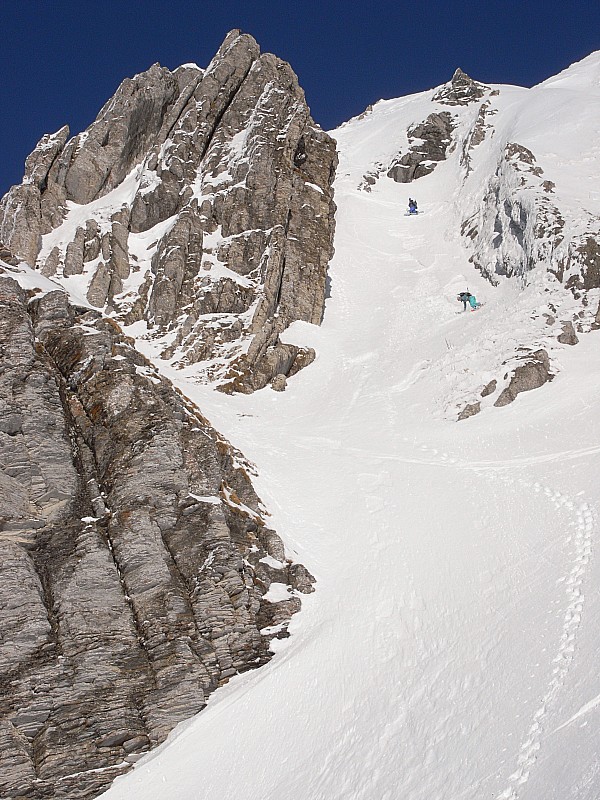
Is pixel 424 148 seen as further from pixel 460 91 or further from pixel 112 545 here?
pixel 112 545

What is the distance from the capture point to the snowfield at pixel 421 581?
10195mm

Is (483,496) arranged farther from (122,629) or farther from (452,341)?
(452,341)

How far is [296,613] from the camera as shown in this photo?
57.8 ft

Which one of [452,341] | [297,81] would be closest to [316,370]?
[452,341]

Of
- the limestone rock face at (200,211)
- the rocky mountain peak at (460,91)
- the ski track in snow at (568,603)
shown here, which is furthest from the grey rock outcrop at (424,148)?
the ski track in snow at (568,603)

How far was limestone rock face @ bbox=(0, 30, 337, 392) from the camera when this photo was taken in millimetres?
41688

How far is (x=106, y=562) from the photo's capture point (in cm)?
1664

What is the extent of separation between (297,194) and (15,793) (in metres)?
42.1

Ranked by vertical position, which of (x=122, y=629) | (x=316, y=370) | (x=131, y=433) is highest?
(x=316, y=370)

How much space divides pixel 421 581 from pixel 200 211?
37.1 meters

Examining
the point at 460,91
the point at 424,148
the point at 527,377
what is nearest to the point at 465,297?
the point at 527,377

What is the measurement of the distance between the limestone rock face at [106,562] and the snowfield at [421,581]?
1.02 metres

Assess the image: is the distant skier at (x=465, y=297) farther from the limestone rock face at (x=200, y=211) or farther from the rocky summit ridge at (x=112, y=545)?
the rocky summit ridge at (x=112, y=545)

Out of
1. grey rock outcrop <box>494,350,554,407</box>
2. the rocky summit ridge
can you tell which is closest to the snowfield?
grey rock outcrop <box>494,350,554,407</box>
